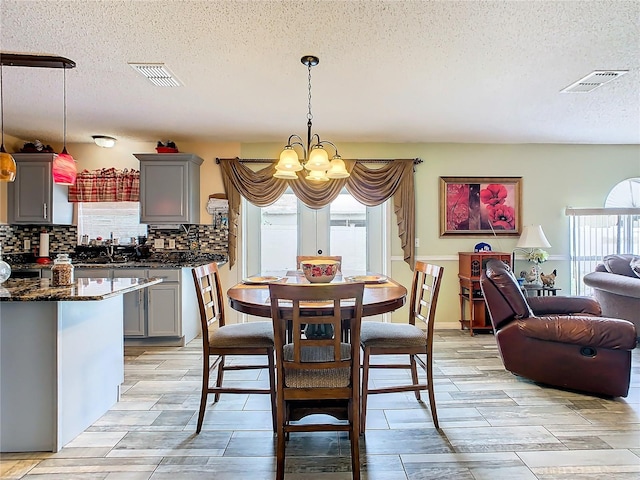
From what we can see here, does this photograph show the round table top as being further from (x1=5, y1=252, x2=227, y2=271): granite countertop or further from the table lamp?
the table lamp

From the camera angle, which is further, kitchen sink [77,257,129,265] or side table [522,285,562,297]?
kitchen sink [77,257,129,265]

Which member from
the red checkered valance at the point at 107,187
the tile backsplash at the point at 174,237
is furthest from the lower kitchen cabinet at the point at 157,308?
the red checkered valance at the point at 107,187

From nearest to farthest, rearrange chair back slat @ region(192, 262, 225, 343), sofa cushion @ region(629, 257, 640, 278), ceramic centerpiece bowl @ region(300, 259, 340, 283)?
1. chair back slat @ region(192, 262, 225, 343)
2. ceramic centerpiece bowl @ region(300, 259, 340, 283)
3. sofa cushion @ region(629, 257, 640, 278)

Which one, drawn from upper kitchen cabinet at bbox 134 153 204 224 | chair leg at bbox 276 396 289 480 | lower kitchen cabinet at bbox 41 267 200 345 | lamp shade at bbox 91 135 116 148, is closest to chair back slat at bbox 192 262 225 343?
chair leg at bbox 276 396 289 480

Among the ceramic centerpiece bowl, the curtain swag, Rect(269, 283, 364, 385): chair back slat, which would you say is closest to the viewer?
Rect(269, 283, 364, 385): chair back slat

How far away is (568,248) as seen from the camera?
191 inches

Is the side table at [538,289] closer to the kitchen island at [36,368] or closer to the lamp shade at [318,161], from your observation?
the lamp shade at [318,161]

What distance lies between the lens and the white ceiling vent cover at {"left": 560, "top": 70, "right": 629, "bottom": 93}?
2754 millimetres

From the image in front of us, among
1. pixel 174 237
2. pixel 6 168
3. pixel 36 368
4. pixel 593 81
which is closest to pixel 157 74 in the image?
pixel 6 168

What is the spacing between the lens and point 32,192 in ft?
14.2

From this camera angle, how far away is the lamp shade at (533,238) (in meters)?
4.38

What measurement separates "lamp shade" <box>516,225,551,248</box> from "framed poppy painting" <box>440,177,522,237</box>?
292 mm

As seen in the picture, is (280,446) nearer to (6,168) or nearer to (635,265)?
(6,168)

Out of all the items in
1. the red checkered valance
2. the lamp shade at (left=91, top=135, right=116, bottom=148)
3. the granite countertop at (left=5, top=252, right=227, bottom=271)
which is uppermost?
the lamp shade at (left=91, top=135, right=116, bottom=148)
